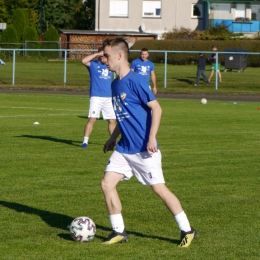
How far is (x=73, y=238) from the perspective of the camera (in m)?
7.31

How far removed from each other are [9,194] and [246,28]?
66.1 metres

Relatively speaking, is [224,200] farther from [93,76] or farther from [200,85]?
[200,85]

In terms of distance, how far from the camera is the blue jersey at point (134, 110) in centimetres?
695

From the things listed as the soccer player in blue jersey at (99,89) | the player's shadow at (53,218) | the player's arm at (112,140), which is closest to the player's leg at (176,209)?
the player's shadow at (53,218)

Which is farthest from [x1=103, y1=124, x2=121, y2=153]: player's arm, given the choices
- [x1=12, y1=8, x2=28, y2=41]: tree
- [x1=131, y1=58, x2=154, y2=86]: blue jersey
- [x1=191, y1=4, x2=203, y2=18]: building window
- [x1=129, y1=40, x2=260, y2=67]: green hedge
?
[x1=191, y1=4, x2=203, y2=18]: building window

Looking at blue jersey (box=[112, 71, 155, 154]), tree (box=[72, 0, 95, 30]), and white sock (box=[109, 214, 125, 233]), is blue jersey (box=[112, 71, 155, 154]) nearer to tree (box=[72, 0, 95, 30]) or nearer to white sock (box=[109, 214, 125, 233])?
white sock (box=[109, 214, 125, 233])

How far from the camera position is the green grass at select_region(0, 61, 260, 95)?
37.8m

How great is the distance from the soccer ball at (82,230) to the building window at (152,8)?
6904 centimetres

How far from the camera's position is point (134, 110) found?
7.00 meters

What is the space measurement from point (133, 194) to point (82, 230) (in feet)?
8.89

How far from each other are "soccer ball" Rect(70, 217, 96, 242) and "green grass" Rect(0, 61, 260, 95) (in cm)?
2863

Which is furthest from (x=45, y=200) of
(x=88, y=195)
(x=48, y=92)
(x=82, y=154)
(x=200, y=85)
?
(x=200, y=85)

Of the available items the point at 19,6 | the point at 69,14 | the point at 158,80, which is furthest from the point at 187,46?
the point at 69,14

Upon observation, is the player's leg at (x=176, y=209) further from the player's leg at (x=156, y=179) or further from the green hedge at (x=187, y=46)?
the green hedge at (x=187, y=46)
